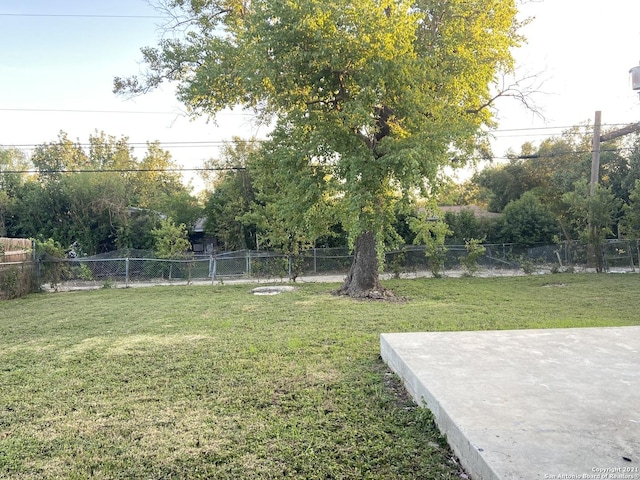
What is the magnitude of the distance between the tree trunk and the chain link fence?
4649 millimetres

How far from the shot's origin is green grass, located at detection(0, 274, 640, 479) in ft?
8.43

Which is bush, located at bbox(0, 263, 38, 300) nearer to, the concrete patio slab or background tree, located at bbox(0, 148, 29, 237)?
background tree, located at bbox(0, 148, 29, 237)

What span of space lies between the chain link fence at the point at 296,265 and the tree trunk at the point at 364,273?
15.3ft

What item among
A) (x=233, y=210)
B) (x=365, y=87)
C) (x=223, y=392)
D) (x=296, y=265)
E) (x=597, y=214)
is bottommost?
(x=223, y=392)

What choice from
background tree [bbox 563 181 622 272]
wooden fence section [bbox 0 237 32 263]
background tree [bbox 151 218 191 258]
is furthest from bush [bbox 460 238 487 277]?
wooden fence section [bbox 0 237 32 263]

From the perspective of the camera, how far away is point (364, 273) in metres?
12.1

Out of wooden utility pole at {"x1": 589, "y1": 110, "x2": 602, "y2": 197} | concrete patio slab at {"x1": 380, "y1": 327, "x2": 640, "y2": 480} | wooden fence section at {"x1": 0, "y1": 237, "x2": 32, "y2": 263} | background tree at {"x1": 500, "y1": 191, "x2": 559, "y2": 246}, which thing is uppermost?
wooden utility pole at {"x1": 589, "y1": 110, "x2": 602, "y2": 197}

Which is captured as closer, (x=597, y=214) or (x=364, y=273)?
(x=364, y=273)

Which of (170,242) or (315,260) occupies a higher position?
(170,242)

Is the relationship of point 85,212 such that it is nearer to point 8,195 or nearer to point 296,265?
point 8,195

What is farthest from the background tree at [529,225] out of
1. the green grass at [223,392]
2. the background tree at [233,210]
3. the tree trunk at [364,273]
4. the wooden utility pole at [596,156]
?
the green grass at [223,392]

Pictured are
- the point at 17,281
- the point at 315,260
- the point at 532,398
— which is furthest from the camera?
the point at 315,260

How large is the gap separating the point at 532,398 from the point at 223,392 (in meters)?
2.52

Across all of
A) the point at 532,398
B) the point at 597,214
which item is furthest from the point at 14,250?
the point at 597,214
